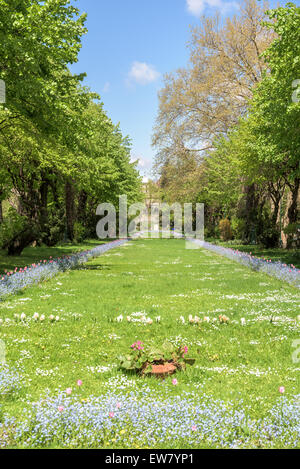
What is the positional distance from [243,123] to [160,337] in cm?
2362

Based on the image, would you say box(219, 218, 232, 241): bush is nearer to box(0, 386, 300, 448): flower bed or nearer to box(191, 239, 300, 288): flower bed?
box(191, 239, 300, 288): flower bed

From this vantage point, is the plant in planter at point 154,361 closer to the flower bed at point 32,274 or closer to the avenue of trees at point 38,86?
the flower bed at point 32,274

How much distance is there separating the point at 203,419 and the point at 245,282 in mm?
10796

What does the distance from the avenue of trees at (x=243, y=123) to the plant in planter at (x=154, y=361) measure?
464 inches

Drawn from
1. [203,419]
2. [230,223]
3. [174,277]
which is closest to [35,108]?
[174,277]

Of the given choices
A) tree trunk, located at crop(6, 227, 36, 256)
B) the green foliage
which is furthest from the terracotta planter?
the green foliage

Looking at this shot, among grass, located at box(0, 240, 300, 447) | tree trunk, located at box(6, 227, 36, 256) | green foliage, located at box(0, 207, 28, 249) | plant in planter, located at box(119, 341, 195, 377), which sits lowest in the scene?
grass, located at box(0, 240, 300, 447)

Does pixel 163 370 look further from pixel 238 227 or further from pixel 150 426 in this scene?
pixel 238 227

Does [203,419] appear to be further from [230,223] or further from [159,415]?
[230,223]

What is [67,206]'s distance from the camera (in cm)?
3484

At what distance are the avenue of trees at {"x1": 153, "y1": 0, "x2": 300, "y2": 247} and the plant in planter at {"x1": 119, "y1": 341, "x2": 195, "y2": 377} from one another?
1179 centimetres

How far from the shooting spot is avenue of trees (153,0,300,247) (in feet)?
57.5

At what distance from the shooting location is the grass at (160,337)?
526 cm

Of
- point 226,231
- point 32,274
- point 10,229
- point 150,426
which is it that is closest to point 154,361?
point 150,426
